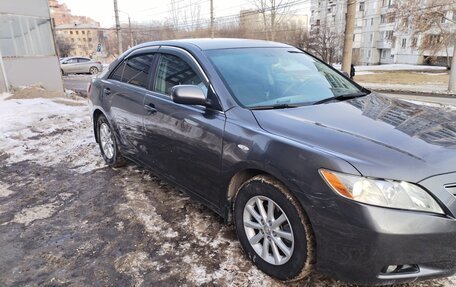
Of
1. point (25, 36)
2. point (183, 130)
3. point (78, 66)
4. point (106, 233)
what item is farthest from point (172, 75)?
point (78, 66)

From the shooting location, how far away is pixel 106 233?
3.30 m

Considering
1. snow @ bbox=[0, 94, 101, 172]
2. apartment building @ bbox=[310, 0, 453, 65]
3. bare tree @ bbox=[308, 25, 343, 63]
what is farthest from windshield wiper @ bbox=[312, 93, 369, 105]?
apartment building @ bbox=[310, 0, 453, 65]

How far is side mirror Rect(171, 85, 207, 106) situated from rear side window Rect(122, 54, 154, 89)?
108 centimetres

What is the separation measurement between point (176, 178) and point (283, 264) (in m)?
1.41

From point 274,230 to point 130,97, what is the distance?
2.40 metres

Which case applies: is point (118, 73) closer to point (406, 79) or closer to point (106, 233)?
point (106, 233)

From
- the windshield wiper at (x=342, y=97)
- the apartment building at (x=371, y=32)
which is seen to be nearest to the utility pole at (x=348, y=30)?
the windshield wiper at (x=342, y=97)

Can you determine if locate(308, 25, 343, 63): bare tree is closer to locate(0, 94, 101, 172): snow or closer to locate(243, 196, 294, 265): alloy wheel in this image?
locate(0, 94, 101, 172): snow

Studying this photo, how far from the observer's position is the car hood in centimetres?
201

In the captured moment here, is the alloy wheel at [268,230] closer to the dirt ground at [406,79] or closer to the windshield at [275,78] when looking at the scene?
the windshield at [275,78]

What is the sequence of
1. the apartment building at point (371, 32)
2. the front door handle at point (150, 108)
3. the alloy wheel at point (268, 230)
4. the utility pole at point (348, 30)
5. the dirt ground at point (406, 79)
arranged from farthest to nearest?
the apartment building at point (371, 32), the dirt ground at point (406, 79), the utility pole at point (348, 30), the front door handle at point (150, 108), the alloy wheel at point (268, 230)

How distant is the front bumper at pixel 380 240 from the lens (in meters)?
1.93

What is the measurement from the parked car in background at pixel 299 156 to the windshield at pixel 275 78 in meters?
0.02

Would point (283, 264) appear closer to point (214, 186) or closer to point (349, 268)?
point (349, 268)
